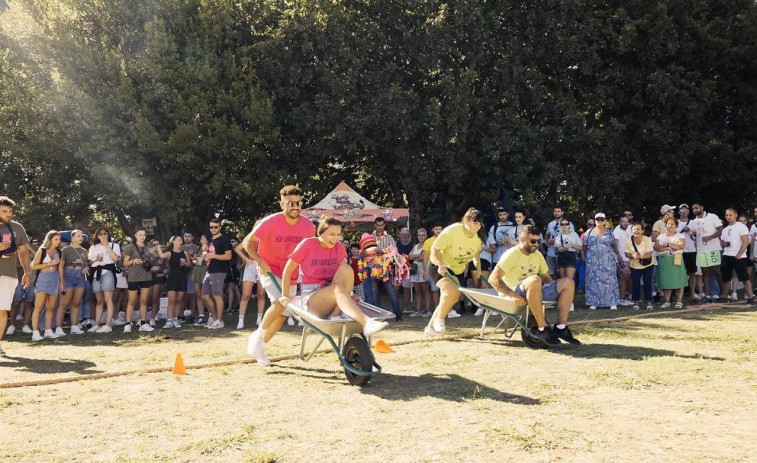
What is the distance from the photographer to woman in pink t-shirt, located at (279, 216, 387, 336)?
6.80m

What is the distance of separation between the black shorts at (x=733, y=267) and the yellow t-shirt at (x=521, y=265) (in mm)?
6834

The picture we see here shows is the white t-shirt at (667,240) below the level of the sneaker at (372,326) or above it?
above

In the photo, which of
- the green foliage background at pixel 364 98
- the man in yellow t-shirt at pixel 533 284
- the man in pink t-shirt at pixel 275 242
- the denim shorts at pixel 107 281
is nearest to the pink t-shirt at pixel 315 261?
the man in pink t-shirt at pixel 275 242

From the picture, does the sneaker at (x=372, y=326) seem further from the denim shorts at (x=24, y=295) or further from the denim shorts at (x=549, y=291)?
the denim shorts at (x=24, y=295)

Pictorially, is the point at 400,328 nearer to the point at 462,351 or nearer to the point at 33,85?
the point at 462,351

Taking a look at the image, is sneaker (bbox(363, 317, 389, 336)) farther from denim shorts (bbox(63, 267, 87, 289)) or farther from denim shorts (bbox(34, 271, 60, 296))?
denim shorts (bbox(63, 267, 87, 289))

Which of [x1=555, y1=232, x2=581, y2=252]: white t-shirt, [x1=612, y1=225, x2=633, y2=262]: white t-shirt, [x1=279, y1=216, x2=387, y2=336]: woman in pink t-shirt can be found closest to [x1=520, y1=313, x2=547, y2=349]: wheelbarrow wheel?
[x1=279, y1=216, x2=387, y2=336]: woman in pink t-shirt

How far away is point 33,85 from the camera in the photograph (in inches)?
778

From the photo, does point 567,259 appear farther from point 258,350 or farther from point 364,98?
point 364,98

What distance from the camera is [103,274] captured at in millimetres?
12344

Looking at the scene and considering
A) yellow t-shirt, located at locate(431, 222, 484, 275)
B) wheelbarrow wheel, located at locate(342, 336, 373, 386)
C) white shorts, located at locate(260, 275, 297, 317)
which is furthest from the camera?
A: yellow t-shirt, located at locate(431, 222, 484, 275)

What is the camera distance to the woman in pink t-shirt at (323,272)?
6.80 metres

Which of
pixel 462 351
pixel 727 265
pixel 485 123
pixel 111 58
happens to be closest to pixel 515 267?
pixel 462 351

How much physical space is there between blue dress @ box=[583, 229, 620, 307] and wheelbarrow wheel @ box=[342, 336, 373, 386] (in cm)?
815
